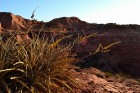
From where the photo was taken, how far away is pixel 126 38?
60.3 feet

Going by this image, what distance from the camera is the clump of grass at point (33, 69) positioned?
5430mm

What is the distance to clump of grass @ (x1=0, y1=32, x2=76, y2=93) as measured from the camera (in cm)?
543

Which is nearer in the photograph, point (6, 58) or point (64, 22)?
point (6, 58)

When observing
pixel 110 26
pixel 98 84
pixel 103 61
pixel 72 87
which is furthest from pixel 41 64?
pixel 110 26

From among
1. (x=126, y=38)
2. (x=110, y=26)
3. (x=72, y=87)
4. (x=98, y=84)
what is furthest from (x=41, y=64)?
(x=110, y=26)

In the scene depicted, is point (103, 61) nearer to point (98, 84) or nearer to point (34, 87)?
point (98, 84)

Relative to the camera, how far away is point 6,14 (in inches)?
1120

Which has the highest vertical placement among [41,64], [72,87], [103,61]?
[41,64]

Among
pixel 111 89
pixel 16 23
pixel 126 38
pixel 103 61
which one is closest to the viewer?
pixel 111 89

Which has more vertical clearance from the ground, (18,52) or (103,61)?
(18,52)

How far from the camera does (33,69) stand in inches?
225

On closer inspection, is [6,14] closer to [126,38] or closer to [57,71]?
[126,38]

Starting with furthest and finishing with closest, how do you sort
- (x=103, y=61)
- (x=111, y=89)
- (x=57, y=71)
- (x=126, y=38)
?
1. (x=126, y=38)
2. (x=103, y=61)
3. (x=111, y=89)
4. (x=57, y=71)

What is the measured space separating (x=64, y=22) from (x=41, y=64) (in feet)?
75.2
